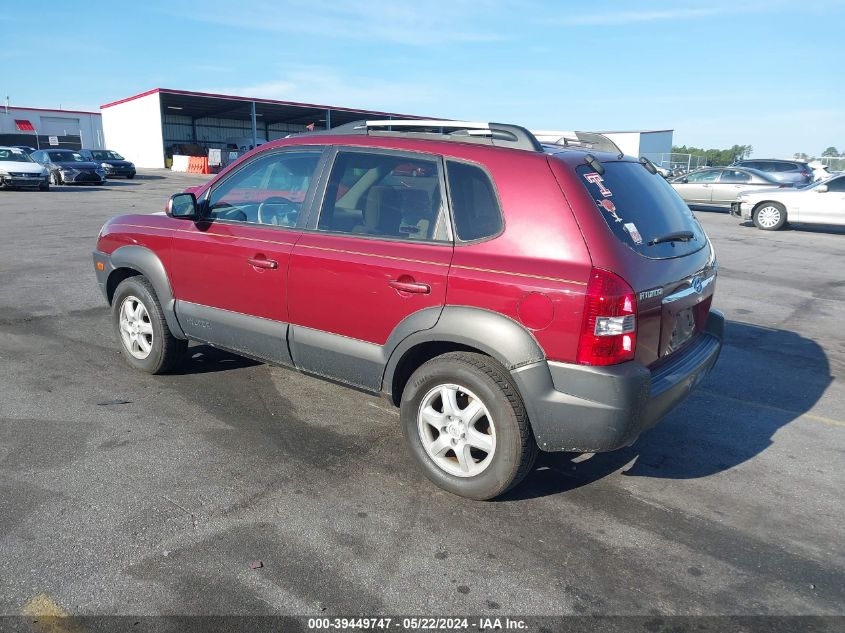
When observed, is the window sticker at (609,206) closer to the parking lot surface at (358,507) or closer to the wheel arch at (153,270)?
the parking lot surface at (358,507)

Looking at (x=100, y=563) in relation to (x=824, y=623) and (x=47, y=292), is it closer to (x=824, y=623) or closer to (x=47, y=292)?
(x=824, y=623)

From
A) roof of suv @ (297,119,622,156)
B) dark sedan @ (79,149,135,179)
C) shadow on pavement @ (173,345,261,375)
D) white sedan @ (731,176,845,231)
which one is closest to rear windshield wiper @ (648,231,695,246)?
roof of suv @ (297,119,622,156)

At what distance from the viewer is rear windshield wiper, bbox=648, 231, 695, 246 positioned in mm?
3421

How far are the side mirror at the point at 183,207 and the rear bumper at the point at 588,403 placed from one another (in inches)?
105

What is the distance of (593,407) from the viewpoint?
3051 millimetres

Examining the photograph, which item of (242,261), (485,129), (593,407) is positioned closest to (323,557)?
(593,407)

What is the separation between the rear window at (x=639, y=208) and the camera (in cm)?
326

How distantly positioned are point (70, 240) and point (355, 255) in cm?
1047

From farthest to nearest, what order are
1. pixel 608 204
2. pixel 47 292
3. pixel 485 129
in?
pixel 47 292, pixel 485 129, pixel 608 204

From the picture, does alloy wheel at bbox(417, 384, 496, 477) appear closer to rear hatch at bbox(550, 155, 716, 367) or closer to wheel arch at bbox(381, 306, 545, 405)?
wheel arch at bbox(381, 306, 545, 405)

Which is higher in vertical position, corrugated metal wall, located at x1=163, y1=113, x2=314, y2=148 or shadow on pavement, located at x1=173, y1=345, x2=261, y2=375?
corrugated metal wall, located at x1=163, y1=113, x2=314, y2=148

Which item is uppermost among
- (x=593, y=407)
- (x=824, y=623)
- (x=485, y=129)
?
(x=485, y=129)

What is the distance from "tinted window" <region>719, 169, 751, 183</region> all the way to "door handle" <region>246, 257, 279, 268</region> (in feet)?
66.8

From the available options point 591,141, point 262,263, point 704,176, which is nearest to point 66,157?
point 704,176
